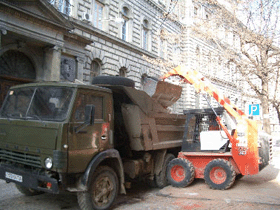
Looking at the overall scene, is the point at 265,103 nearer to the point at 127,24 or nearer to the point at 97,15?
the point at 127,24

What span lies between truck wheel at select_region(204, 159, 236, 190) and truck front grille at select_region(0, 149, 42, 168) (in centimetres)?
444

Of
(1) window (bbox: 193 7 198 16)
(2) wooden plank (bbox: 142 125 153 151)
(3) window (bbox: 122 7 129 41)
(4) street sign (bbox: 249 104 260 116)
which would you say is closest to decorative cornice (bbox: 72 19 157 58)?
(3) window (bbox: 122 7 129 41)

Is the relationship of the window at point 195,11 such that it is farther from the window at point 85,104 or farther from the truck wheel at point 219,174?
the window at point 85,104

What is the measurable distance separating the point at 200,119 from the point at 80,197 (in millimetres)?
4632

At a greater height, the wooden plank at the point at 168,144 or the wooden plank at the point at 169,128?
the wooden plank at the point at 169,128

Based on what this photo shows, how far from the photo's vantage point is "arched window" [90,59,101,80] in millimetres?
17267

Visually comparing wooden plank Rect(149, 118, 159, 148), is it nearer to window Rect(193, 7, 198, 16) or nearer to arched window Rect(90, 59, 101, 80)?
arched window Rect(90, 59, 101, 80)

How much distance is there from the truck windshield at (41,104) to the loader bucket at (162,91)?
10.9ft

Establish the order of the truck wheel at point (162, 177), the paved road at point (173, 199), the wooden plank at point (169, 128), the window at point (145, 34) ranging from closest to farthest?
1. the paved road at point (173, 199)
2. the wooden plank at point (169, 128)
3. the truck wheel at point (162, 177)
4. the window at point (145, 34)

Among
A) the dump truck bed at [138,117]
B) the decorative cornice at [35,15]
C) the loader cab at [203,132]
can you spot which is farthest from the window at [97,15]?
the dump truck bed at [138,117]

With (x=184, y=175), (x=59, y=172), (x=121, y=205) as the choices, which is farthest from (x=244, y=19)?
(x=59, y=172)

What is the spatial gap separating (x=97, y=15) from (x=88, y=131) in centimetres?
1447

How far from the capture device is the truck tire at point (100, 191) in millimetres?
4918

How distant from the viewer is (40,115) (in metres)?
4.99
